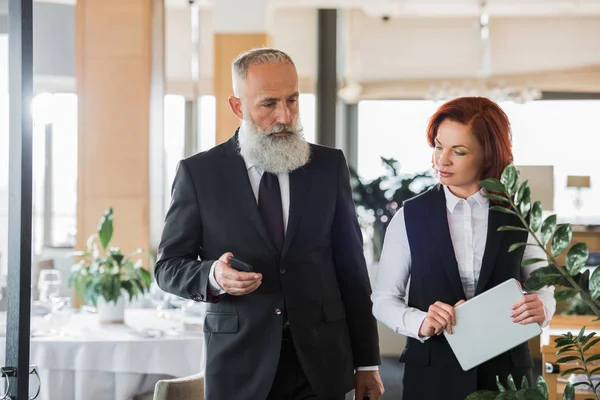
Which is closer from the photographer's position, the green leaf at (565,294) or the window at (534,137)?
the green leaf at (565,294)

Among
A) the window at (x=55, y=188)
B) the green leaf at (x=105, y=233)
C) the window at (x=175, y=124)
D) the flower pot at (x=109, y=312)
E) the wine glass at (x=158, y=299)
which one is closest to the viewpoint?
the flower pot at (x=109, y=312)

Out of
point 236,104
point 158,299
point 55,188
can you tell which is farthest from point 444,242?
point 55,188

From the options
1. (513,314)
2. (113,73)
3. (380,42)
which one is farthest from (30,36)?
(380,42)

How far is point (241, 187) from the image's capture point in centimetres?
219

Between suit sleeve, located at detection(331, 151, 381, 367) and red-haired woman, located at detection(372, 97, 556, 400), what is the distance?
4.5 inches

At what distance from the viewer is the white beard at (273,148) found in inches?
84.9

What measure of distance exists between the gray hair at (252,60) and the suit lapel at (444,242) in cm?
52

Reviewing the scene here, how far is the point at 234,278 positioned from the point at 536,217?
3.00 feet

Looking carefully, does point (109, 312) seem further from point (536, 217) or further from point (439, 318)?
point (536, 217)

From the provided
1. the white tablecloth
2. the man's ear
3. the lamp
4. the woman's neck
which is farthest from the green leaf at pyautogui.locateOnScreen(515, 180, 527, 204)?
the lamp

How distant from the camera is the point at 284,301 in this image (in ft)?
6.97

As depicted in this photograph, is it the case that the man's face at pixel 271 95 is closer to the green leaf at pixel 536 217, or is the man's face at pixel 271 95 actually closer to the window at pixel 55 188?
the green leaf at pixel 536 217

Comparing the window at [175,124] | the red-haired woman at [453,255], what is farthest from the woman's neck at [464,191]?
the window at [175,124]

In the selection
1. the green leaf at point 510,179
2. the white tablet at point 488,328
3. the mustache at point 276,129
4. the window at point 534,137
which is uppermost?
the window at point 534,137
